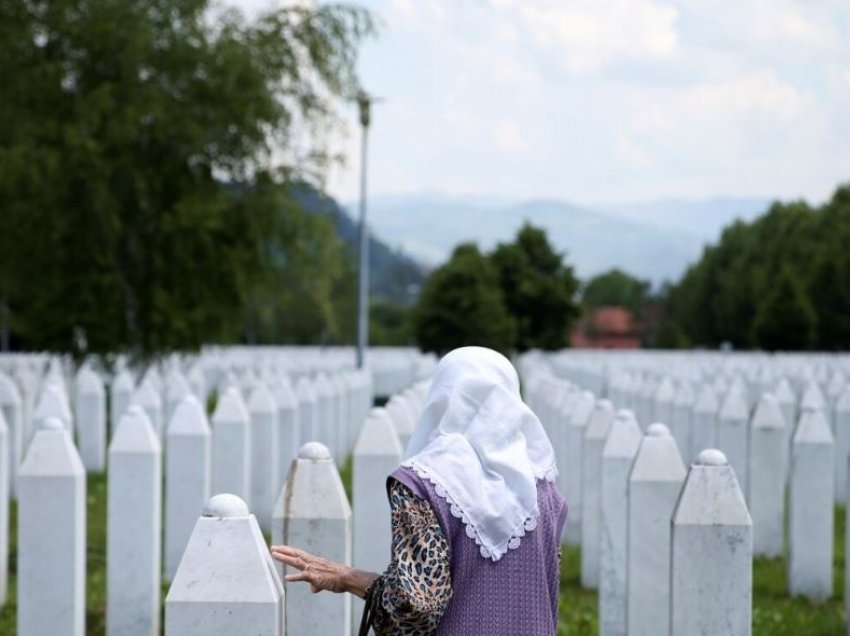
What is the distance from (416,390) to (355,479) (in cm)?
627

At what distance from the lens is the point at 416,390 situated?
13.7m

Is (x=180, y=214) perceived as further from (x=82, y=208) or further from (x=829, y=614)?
(x=829, y=614)

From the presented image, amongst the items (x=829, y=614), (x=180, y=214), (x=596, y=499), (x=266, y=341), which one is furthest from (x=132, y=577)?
(x=266, y=341)

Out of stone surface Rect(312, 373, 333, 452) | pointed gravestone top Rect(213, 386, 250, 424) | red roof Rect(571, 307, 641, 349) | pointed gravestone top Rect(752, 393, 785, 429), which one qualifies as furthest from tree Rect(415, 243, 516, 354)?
red roof Rect(571, 307, 641, 349)

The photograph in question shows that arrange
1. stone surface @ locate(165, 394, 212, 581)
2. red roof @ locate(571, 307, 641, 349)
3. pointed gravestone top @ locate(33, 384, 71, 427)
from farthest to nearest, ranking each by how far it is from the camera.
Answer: red roof @ locate(571, 307, 641, 349), pointed gravestone top @ locate(33, 384, 71, 427), stone surface @ locate(165, 394, 212, 581)

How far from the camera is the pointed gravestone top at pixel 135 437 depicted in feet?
24.7

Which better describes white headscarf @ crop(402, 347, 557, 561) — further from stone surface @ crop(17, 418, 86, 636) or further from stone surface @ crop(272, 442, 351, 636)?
stone surface @ crop(17, 418, 86, 636)

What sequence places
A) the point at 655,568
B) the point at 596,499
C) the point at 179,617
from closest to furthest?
the point at 179,617 → the point at 655,568 → the point at 596,499

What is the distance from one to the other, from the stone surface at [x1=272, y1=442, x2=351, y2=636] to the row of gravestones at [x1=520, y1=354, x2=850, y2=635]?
121cm

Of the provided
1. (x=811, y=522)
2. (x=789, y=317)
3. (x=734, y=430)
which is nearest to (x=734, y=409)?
(x=734, y=430)

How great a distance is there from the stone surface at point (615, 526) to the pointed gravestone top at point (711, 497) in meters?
2.09

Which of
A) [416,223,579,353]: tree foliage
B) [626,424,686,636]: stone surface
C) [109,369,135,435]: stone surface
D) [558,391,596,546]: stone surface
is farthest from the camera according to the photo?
[416,223,579,353]: tree foliage

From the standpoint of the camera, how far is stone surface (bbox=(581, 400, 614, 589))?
9.73 m

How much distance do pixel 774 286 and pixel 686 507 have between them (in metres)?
62.8
